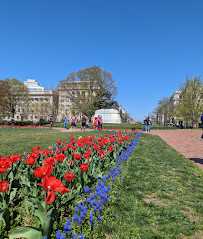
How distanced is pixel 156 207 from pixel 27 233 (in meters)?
1.88

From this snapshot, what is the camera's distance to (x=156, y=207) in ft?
8.93

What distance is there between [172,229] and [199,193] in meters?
1.52

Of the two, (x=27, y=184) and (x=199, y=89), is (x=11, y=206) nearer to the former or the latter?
(x=27, y=184)

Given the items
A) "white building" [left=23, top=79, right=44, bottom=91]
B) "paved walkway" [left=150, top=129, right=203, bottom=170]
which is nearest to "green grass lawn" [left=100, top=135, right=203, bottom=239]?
"paved walkway" [left=150, top=129, right=203, bottom=170]

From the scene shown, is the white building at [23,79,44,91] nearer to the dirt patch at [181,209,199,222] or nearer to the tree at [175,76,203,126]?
the tree at [175,76,203,126]

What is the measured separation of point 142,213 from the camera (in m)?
2.51

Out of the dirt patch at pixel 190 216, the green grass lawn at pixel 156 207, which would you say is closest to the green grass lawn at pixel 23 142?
the green grass lawn at pixel 156 207

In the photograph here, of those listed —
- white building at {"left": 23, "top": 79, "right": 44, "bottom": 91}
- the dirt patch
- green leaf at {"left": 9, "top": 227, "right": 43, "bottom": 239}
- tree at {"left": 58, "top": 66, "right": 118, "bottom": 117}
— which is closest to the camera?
green leaf at {"left": 9, "top": 227, "right": 43, "bottom": 239}

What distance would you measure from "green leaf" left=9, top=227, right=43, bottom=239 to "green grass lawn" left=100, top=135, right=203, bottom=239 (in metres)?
0.75

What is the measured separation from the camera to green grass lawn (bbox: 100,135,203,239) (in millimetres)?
2131

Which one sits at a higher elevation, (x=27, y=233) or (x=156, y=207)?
(x=27, y=233)

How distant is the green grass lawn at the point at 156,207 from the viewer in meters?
2.13

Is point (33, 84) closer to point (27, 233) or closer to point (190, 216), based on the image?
point (190, 216)

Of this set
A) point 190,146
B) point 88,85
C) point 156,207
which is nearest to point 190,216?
point 156,207
